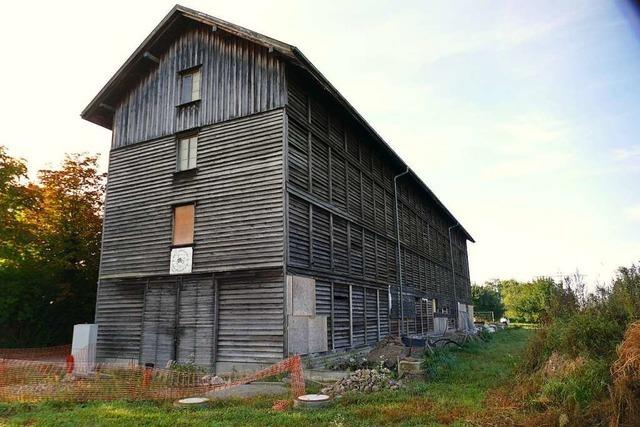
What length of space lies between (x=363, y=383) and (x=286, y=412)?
2724mm

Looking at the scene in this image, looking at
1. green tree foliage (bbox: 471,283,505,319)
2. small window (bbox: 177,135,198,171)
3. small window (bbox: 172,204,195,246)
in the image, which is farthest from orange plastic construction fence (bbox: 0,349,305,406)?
green tree foliage (bbox: 471,283,505,319)

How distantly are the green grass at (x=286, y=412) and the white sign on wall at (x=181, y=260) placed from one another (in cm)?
565

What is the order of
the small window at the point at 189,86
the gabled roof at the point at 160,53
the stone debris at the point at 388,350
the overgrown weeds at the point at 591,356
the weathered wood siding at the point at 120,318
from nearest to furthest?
the overgrown weeds at the point at 591,356 < the gabled roof at the point at 160,53 < the stone debris at the point at 388,350 < the weathered wood siding at the point at 120,318 < the small window at the point at 189,86

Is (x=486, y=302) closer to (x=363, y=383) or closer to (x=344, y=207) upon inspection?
(x=344, y=207)

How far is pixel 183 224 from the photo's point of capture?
15227mm

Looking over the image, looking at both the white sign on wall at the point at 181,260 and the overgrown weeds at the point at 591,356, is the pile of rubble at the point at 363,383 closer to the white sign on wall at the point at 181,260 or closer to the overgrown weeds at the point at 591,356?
the overgrown weeds at the point at 591,356

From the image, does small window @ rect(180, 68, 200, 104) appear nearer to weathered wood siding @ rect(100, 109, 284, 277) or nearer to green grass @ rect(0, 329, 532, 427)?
weathered wood siding @ rect(100, 109, 284, 277)

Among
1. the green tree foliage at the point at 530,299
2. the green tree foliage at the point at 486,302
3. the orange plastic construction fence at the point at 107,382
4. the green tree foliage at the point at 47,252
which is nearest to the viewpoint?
the orange plastic construction fence at the point at 107,382

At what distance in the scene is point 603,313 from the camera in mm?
8164

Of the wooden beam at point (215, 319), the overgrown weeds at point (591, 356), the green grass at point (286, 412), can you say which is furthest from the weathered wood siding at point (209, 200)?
the overgrown weeds at point (591, 356)

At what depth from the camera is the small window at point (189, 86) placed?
16.1m

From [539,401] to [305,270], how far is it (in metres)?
8.21

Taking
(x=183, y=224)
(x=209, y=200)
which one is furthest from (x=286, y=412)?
(x=183, y=224)

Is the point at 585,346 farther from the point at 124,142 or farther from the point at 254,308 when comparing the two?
the point at 124,142
